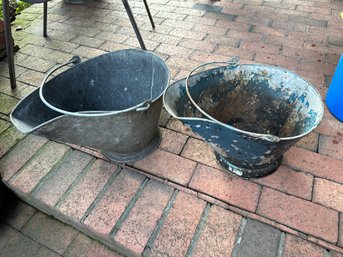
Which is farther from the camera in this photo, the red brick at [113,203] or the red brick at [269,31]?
the red brick at [269,31]

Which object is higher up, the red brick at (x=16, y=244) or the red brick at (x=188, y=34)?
the red brick at (x=188, y=34)

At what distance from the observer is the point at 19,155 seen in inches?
65.9

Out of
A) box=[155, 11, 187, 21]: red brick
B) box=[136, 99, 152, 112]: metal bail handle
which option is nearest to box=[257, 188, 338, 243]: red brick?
box=[136, 99, 152, 112]: metal bail handle

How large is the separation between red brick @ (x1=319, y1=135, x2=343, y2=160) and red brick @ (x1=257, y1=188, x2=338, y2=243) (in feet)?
1.20

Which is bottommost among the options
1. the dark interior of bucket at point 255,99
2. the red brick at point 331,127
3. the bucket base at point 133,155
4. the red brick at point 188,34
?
the red brick at point 331,127

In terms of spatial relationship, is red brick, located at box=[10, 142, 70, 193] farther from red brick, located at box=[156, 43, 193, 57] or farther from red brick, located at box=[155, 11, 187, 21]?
red brick, located at box=[155, 11, 187, 21]

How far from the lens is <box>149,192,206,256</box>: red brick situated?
1.25m

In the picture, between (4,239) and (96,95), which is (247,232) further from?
(4,239)

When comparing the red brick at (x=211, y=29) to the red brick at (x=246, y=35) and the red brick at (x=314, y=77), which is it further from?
the red brick at (x=314, y=77)

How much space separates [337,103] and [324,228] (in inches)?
31.5

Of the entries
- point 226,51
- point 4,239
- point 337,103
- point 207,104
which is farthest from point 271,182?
point 4,239

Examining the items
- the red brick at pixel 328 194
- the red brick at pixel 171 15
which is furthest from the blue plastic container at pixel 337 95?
the red brick at pixel 171 15

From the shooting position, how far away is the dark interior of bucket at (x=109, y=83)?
151cm

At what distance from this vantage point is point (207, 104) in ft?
5.07
